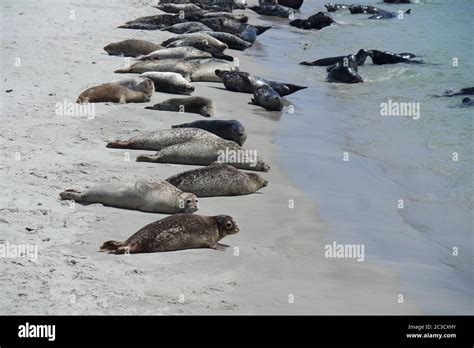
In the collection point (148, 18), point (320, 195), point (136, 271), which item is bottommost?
point (148, 18)

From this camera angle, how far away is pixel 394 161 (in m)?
9.98

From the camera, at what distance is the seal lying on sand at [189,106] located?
1087 cm

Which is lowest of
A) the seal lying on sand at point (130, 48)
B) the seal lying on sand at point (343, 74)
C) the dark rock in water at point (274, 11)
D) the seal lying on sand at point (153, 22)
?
the dark rock in water at point (274, 11)

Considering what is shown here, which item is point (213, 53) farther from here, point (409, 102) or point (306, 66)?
point (409, 102)

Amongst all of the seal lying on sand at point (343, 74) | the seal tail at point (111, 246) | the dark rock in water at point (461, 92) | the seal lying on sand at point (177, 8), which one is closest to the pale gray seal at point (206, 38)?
the seal lying on sand at point (343, 74)

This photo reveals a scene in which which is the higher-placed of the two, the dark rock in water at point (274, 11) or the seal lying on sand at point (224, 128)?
the seal lying on sand at point (224, 128)

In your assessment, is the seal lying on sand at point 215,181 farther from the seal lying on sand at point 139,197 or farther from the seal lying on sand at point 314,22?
the seal lying on sand at point 314,22

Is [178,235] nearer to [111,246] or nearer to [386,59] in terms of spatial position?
[111,246]

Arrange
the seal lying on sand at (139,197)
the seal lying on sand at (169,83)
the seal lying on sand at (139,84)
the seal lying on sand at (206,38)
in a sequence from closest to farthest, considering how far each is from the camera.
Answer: the seal lying on sand at (139,197)
the seal lying on sand at (139,84)
the seal lying on sand at (169,83)
the seal lying on sand at (206,38)

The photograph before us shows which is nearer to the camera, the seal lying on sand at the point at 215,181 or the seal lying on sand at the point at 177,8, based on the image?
the seal lying on sand at the point at 215,181

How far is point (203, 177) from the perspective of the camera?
7.60 meters
